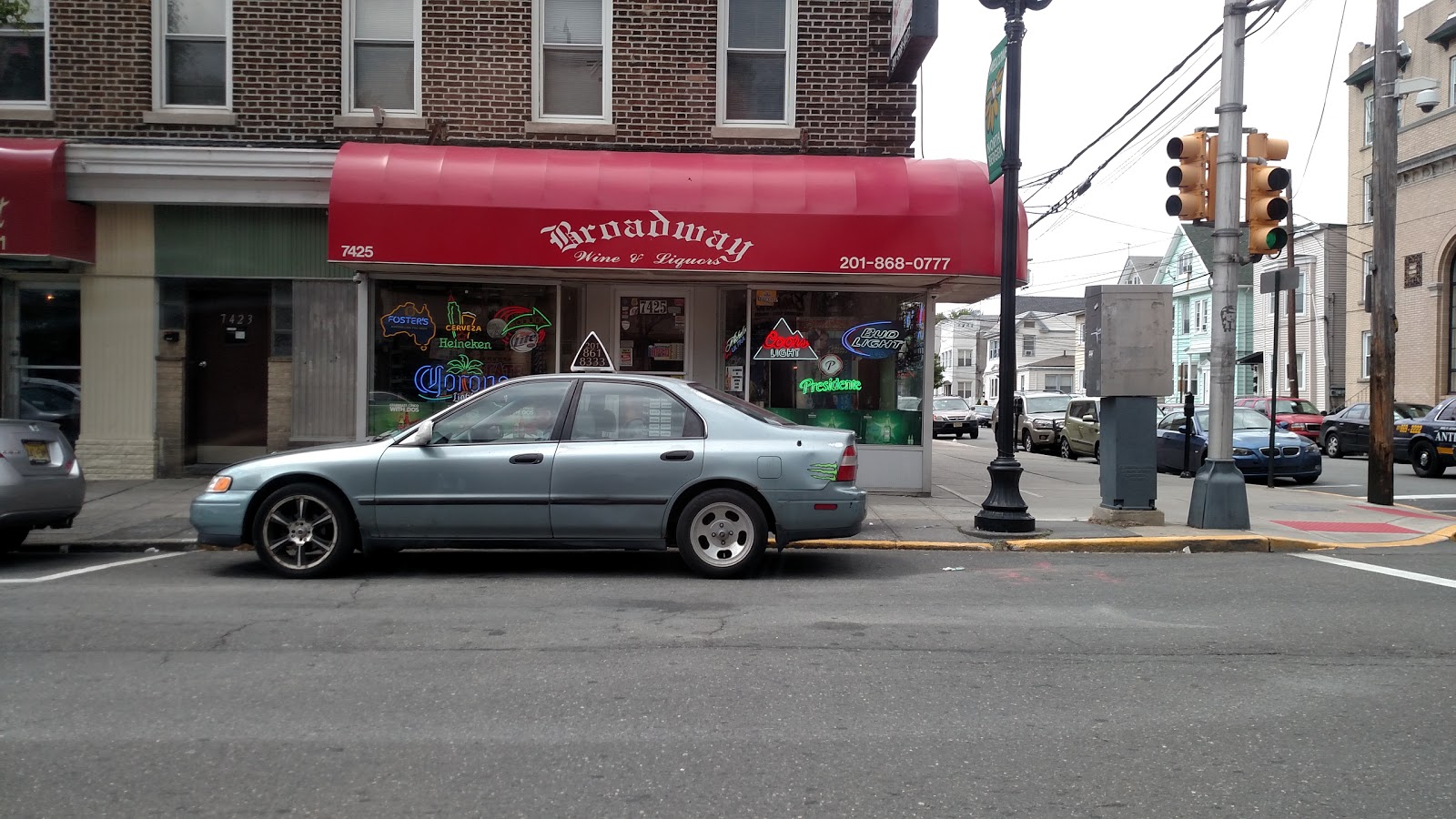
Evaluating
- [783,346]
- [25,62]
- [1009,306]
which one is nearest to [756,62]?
[783,346]

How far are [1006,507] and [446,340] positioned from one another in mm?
7034

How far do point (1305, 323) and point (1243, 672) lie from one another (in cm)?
Answer: 4345

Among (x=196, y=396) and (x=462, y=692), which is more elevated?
(x=196, y=396)

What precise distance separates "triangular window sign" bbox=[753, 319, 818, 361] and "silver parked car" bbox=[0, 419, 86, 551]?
7.40 m

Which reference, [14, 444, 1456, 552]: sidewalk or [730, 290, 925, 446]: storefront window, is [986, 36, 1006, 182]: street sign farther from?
[14, 444, 1456, 552]: sidewalk

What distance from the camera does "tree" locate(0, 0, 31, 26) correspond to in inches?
444

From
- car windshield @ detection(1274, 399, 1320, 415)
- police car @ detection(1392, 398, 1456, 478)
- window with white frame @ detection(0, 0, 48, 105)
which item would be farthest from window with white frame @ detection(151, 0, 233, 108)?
car windshield @ detection(1274, 399, 1320, 415)

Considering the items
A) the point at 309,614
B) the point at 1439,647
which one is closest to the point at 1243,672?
the point at 1439,647

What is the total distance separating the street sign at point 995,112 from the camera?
33.1 feet

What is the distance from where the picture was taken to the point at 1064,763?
414cm

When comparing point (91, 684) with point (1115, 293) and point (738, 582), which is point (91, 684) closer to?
point (738, 582)

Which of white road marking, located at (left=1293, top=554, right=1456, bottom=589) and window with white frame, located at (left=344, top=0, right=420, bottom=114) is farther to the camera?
window with white frame, located at (left=344, top=0, right=420, bottom=114)

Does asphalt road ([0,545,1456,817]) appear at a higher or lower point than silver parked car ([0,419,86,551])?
lower

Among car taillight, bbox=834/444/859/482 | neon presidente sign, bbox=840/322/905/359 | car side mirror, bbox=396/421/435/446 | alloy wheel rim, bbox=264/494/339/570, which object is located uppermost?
neon presidente sign, bbox=840/322/905/359
